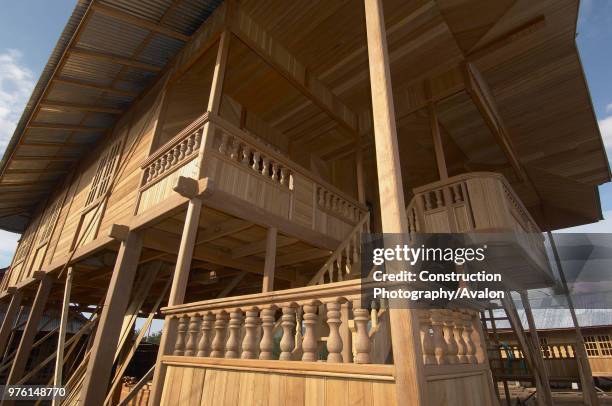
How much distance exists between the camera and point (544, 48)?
7797 mm

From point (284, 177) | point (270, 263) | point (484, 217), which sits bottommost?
point (270, 263)

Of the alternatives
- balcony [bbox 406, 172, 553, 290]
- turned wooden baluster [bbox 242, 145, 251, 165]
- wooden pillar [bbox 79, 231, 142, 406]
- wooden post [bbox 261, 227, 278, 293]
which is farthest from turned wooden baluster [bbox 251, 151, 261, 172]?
balcony [bbox 406, 172, 553, 290]

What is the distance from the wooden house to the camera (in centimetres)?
297

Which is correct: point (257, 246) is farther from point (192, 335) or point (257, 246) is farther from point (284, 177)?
point (192, 335)

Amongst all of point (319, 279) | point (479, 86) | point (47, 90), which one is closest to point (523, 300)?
point (479, 86)

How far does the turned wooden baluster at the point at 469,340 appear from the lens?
3096 mm

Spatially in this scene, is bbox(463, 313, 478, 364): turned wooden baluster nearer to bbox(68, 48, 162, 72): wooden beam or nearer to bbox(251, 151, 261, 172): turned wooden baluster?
bbox(251, 151, 261, 172): turned wooden baluster

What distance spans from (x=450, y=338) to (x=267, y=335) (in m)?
1.64

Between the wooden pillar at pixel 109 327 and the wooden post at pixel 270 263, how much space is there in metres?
2.62

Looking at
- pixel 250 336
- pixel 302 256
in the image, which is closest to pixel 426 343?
pixel 250 336

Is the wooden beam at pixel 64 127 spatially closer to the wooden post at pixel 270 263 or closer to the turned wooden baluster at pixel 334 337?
the wooden post at pixel 270 263

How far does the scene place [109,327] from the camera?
230 inches

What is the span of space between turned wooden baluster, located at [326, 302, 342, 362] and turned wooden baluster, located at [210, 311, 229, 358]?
4.91 feet

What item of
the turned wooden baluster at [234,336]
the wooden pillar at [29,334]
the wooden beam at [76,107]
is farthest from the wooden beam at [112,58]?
the turned wooden baluster at [234,336]
